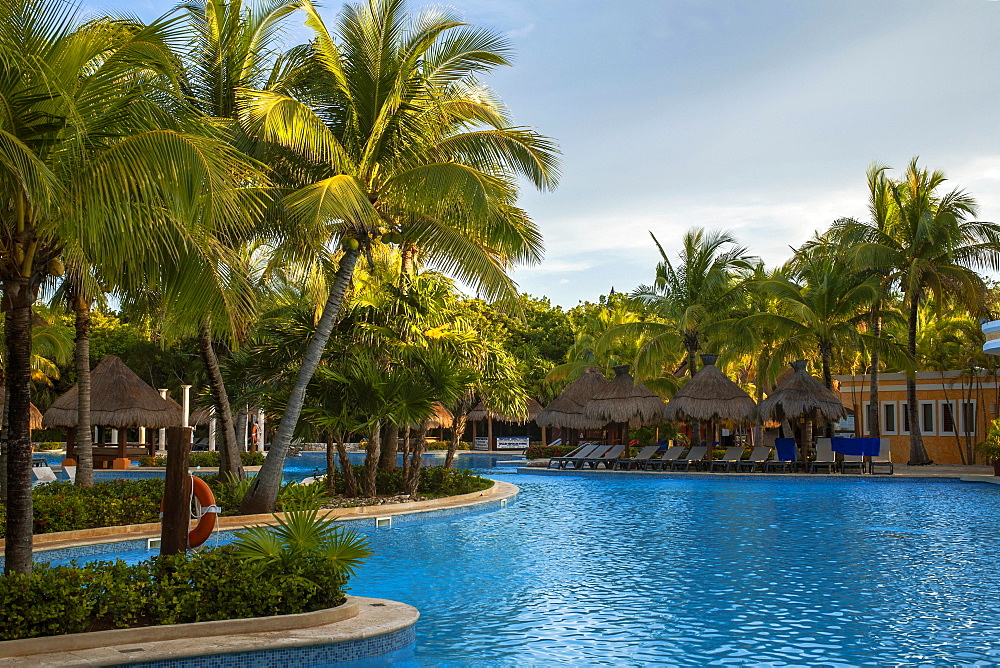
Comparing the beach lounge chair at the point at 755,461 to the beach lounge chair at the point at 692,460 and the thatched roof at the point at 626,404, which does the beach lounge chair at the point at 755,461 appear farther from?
the thatched roof at the point at 626,404

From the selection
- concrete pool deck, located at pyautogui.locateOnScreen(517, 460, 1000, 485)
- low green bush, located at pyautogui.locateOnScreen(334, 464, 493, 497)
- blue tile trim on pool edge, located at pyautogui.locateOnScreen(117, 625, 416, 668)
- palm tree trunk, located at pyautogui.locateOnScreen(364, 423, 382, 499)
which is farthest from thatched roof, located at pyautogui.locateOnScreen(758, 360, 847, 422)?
blue tile trim on pool edge, located at pyautogui.locateOnScreen(117, 625, 416, 668)

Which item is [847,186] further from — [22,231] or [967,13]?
[22,231]

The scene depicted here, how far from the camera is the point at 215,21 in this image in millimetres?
13055

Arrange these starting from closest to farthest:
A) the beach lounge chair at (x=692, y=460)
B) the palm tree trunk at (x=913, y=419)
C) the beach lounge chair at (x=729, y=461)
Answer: the beach lounge chair at (x=729, y=461), the beach lounge chair at (x=692, y=460), the palm tree trunk at (x=913, y=419)

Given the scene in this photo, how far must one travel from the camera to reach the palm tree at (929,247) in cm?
2416

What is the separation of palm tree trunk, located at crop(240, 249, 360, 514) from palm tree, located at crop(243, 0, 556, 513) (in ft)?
0.05

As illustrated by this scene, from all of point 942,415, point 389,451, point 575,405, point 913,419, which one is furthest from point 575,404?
point 389,451

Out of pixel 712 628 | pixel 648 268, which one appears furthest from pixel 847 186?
pixel 712 628

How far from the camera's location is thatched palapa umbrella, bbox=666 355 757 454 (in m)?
25.0

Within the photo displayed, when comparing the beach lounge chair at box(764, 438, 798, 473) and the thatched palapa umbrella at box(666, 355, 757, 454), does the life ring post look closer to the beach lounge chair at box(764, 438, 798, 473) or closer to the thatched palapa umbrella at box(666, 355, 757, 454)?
the beach lounge chair at box(764, 438, 798, 473)

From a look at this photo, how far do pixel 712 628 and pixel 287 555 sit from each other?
3613 mm

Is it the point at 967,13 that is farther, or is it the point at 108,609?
the point at 967,13

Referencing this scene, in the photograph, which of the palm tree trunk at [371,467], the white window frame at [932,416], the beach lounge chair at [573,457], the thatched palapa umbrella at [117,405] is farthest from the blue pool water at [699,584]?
the thatched palapa umbrella at [117,405]

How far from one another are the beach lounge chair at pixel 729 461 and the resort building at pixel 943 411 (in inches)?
239
